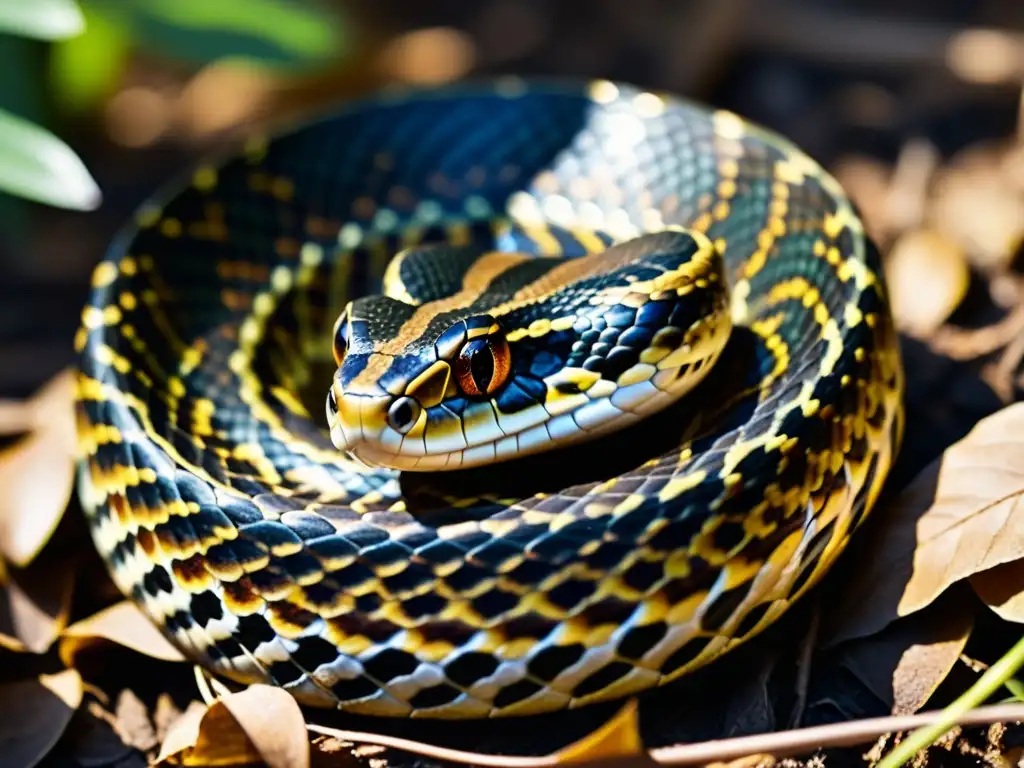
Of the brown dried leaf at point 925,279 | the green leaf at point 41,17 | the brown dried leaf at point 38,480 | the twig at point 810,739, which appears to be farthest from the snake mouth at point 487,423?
the green leaf at point 41,17

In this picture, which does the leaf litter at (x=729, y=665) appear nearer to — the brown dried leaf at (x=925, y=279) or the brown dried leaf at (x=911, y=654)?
the brown dried leaf at (x=911, y=654)

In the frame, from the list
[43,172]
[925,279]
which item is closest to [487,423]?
[43,172]

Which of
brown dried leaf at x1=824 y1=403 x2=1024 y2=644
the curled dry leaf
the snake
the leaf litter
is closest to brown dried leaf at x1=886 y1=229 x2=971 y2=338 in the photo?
the leaf litter

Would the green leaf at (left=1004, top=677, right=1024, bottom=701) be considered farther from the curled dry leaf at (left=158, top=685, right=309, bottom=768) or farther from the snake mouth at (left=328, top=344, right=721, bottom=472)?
the curled dry leaf at (left=158, top=685, right=309, bottom=768)

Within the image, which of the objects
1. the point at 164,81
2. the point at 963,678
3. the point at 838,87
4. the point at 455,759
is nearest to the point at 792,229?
the point at 963,678

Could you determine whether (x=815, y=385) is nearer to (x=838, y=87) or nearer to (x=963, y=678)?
(x=963, y=678)
